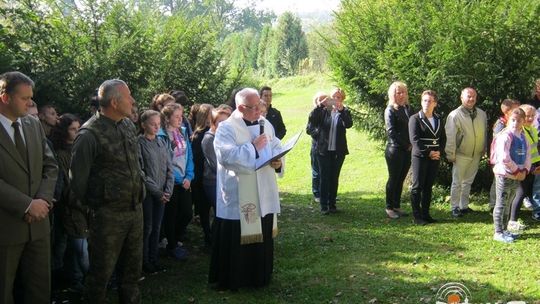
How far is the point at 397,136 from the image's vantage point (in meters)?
8.27

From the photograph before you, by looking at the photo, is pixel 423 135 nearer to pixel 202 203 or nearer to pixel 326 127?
pixel 326 127

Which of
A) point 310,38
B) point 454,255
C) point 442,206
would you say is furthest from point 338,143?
point 310,38

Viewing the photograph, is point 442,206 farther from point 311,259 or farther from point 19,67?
point 19,67

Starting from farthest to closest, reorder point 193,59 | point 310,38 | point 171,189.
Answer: point 310,38
point 193,59
point 171,189

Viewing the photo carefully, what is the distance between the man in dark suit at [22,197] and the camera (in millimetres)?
4020

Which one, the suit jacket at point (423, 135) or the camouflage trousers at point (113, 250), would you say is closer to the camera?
the camouflage trousers at point (113, 250)

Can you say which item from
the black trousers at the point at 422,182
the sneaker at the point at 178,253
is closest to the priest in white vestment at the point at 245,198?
the sneaker at the point at 178,253

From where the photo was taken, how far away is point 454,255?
666cm

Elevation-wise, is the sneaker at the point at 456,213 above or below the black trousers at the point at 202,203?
below

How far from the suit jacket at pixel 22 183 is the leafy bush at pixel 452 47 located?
6.59m

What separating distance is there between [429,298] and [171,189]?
3.07 m

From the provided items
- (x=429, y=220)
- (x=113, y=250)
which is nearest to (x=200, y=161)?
(x=113, y=250)

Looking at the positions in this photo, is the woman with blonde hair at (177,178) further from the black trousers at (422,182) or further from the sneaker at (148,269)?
the black trousers at (422,182)

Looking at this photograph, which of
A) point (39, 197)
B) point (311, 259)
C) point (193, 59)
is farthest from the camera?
point (193, 59)
